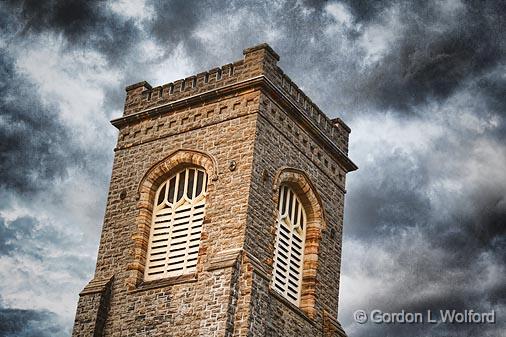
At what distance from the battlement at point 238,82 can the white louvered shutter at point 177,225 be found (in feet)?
9.38

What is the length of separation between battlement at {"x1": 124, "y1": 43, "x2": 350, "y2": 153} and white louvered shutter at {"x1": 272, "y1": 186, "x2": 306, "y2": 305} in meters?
3.00

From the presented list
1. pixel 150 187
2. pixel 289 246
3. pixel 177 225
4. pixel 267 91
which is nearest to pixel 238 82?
pixel 267 91

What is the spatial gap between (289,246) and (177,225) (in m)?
3.54

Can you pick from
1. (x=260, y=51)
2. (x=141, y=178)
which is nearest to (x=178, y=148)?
(x=141, y=178)

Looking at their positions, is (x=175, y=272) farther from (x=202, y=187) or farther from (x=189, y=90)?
(x=189, y=90)

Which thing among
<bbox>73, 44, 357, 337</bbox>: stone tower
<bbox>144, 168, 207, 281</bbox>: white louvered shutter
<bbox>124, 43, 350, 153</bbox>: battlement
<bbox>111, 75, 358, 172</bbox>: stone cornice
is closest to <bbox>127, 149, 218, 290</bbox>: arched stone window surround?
<bbox>73, 44, 357, 337</bbox>: stone tower

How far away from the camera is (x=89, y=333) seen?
97.8 feet

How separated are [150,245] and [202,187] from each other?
240 centimetres

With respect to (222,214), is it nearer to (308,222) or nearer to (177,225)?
(177,225)

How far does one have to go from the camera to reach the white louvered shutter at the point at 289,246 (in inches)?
1202

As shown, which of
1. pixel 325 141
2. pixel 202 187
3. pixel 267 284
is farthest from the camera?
pixel 325 141

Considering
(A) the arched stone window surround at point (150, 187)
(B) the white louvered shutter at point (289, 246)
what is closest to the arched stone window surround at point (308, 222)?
(B) the white louvered shutter at point (289, 246)

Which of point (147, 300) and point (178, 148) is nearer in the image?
point (147, 300)

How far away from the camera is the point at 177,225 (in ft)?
101
